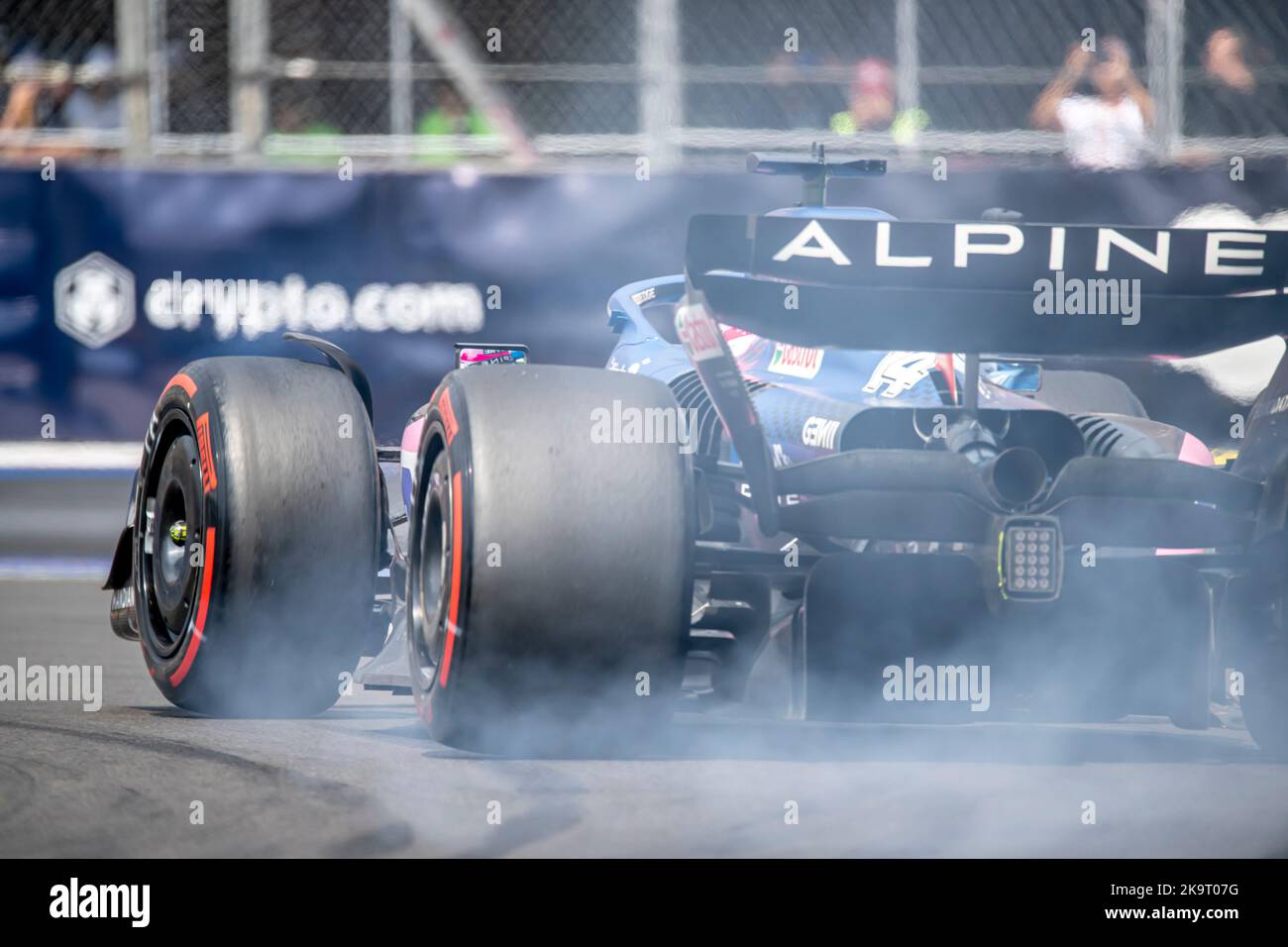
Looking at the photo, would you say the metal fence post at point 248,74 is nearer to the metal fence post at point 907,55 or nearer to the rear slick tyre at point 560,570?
the metal fence post at point 907,55

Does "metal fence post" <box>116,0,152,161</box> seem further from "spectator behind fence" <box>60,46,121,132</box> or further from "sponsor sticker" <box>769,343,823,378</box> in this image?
"sponsor sticker" <box>769,343,823,378</box>

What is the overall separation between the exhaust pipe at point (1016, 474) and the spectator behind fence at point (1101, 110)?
549 centimetres

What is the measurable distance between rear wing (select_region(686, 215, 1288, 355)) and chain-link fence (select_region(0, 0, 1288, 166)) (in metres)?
5.48

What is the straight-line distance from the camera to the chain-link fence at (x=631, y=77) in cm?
1035

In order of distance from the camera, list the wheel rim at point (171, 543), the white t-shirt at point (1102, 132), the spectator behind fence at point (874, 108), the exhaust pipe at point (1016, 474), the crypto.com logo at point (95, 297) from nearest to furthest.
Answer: the exhaust pipe at point (1016, 474)
the wheel rim at point (171, 543)
the white t-shirt at point (1102, 132)
the crypto.com logo at point (95, 297)
the spectator behind fence at point (874, 108)

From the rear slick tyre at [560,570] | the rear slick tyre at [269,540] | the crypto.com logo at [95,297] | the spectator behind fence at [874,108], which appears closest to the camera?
the rear slick tyre at [560,570]

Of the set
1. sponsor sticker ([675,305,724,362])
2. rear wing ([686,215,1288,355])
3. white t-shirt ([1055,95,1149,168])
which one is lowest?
sponsor sticker ([675,305,724,362])

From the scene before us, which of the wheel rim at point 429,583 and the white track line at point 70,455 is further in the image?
the white track line at point 70,455

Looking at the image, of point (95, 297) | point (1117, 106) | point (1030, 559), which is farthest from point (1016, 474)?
point (95, 297)

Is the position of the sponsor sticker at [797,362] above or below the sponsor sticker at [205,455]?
above

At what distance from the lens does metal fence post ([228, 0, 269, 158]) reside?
1059 centimetres

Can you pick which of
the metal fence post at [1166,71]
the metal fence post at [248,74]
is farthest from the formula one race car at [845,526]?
the metal fence post at [248,74]

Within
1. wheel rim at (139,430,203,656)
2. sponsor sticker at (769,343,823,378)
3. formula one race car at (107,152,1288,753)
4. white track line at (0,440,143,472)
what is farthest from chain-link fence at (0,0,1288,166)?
formula one race car at (107,152,1288,753)

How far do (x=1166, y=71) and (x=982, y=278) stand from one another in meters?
5.84
